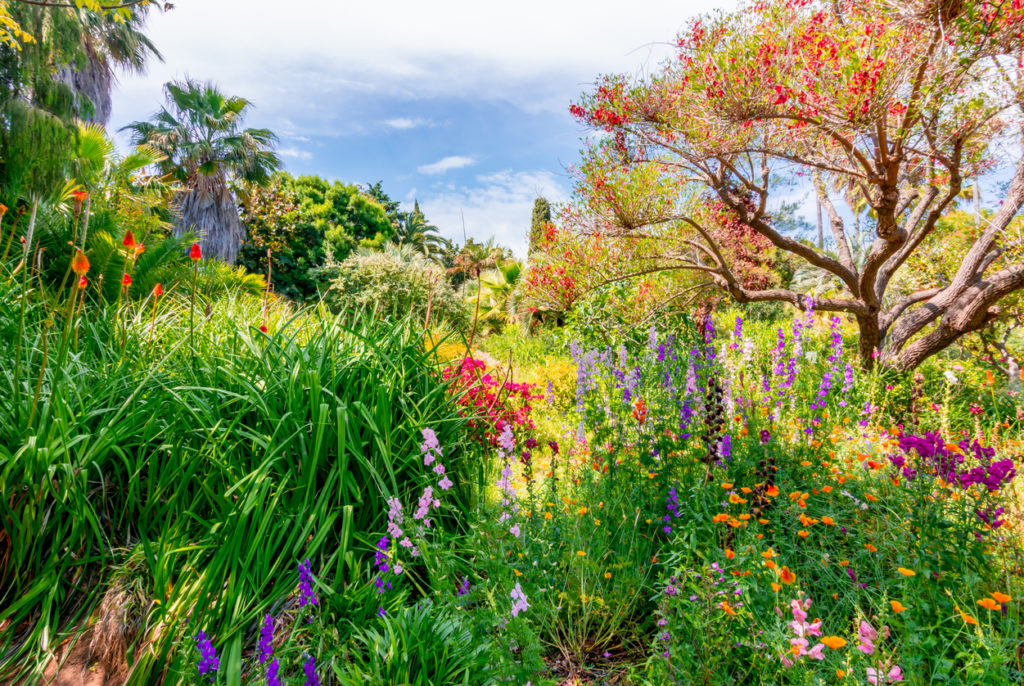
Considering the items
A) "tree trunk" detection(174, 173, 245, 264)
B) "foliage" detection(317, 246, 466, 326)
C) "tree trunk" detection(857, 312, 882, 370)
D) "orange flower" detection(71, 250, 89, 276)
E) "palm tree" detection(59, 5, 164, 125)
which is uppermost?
"palm tree" detection(59, 5, 164, 125)

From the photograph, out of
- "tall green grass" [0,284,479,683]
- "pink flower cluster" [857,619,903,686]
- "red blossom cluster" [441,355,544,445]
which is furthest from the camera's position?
"red blossom cluster" [441,355,544,445]

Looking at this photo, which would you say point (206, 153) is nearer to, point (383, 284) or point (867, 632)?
point (383, 284)

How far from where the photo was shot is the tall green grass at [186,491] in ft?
5.97

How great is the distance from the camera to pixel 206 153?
16703 millimetres

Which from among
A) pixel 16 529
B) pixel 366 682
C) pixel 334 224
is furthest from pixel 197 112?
pixel 366 682

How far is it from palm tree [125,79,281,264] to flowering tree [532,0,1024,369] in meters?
14.9

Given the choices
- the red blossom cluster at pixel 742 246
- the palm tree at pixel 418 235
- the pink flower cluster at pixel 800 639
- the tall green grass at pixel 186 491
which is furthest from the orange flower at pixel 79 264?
the palm tree at pixel 418 235

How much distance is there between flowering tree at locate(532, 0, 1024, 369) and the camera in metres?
4.23

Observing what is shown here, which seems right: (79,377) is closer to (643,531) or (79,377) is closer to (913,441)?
(643,531)

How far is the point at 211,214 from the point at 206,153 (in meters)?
1.95

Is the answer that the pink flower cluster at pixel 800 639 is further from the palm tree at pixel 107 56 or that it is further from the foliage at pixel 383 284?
the palm tree at pixel 107 56

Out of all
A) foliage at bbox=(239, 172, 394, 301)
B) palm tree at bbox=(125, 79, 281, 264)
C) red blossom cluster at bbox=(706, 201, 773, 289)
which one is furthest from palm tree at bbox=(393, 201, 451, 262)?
red blossom cluster at bbox=(706, 201, 773, 289)

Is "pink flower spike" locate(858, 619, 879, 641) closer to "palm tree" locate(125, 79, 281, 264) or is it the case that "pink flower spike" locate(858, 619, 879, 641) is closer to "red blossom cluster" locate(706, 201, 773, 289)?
"red blossom cluster" locate(706, 201, 773, 289)

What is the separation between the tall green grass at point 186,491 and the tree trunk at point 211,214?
16.6m
